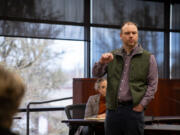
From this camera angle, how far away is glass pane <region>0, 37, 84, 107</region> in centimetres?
709

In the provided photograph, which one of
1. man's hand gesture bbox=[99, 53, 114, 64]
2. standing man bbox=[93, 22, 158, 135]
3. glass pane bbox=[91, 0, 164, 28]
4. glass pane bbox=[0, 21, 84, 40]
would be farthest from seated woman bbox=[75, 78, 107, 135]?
glass pane bbox=[91, 0, 164, 28]

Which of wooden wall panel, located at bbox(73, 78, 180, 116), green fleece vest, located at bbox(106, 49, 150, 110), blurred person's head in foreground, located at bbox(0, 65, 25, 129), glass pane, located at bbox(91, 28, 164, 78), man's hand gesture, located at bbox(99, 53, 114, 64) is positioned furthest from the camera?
glass pane, located at bbox(91, 28, 164, 78)

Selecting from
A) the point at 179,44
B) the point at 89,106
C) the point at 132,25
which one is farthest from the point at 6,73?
the point at 179,44

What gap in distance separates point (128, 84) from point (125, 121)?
10.0 inches

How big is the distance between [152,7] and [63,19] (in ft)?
6.47

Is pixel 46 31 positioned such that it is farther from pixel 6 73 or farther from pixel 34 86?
pixel 6 73

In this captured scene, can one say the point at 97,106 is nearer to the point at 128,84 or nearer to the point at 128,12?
the point at 128,84

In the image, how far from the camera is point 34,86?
25.0 feet

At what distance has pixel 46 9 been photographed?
6.64 m

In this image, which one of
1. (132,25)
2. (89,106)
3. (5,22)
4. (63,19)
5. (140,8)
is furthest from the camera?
(140,8)

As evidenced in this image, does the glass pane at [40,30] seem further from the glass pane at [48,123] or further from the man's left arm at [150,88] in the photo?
the man's left arm at [150,88]

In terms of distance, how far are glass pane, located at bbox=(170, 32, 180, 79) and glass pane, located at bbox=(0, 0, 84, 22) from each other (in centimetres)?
208

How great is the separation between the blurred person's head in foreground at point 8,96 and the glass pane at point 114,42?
6.14m

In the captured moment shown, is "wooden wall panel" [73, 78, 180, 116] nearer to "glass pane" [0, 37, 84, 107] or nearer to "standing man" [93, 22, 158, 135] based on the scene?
"glass pane" [0, 37, 84, 107]
